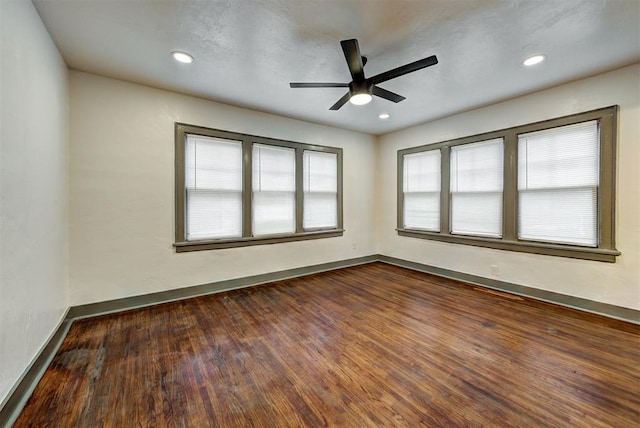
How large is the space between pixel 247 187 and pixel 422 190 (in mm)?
3269

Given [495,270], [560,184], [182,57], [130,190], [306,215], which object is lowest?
[495,270]

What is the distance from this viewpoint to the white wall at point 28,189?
160 centimetres

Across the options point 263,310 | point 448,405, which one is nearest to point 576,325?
point 448,405

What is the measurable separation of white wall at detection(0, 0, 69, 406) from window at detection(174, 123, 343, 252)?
4.00 feet

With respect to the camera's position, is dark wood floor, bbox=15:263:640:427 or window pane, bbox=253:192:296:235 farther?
window pane, bbox=253:192:296:235

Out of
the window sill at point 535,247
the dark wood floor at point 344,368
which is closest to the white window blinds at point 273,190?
the dark wood floor at point 344,368

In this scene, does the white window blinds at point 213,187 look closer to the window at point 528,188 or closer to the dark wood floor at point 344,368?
the dark wood floor at point 344,368

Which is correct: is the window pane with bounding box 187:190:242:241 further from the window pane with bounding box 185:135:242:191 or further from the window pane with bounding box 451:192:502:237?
the window pane with bounding box 451:192:502:237

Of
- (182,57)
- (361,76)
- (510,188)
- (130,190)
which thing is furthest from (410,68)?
(130,190)

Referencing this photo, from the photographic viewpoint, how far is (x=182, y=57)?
264cm

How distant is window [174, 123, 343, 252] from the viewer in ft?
11.9

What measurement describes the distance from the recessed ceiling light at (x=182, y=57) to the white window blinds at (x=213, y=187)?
1.13 meters

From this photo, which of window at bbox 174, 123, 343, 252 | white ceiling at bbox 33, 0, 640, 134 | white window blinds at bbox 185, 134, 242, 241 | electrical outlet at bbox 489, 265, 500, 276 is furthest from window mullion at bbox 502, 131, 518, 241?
white window blinds at bbox 185, 134, 242, 241

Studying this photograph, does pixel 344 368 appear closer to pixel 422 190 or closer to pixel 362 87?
pixel 362 87
